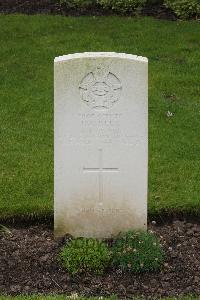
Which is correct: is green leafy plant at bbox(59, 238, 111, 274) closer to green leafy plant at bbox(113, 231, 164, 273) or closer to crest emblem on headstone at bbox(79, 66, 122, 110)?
green leafy plant at bbox(113, 231, 164, 273)

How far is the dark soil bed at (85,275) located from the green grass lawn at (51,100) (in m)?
0.64

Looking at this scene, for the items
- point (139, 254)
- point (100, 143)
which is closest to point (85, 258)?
point (139, 254)

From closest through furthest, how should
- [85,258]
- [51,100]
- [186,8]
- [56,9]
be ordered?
[85,258] → [51,100] → [186,8] → [56,9]

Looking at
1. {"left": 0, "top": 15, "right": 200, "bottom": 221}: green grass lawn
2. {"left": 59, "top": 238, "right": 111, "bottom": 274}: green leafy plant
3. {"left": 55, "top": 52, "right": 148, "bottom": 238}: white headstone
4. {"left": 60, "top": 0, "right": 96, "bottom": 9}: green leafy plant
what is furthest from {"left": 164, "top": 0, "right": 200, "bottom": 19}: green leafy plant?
{"left": 59, "top": 238, "right": 111, "bottom": 274}: green leafy plant

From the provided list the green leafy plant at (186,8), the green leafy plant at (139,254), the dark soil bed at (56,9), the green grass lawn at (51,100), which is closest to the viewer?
the green leafy plant at (139,254)

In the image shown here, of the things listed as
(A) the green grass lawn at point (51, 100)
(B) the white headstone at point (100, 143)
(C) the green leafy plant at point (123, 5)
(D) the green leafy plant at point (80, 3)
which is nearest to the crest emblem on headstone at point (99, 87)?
(B) the white headstone at point (100, 143)

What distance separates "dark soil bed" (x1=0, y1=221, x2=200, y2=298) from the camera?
5965 mm

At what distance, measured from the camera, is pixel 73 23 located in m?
13.2

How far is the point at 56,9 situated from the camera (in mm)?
13898

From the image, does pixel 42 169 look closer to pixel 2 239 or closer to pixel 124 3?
pixel 2 239

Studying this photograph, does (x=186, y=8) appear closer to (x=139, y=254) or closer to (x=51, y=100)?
(x=51, y=100)

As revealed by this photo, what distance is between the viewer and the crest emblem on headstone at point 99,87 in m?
6.36

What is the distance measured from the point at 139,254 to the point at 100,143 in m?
0.97

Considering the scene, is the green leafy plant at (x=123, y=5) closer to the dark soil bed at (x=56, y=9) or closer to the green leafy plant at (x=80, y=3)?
the dark soil bed at (x=56, y=9)
